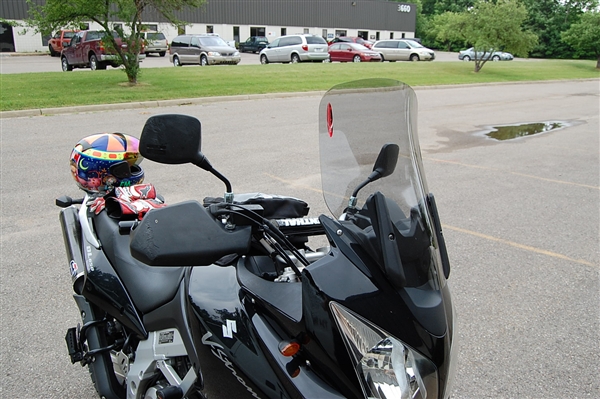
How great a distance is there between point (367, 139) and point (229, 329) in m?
0.93

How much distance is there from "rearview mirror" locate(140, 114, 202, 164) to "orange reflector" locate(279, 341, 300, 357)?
696 millimetres

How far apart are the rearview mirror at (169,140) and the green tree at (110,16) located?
14360 millimetres

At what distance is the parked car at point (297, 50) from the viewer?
31.8m

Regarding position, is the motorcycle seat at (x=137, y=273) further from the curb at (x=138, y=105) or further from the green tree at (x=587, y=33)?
the green tree at (x=587, y=33)

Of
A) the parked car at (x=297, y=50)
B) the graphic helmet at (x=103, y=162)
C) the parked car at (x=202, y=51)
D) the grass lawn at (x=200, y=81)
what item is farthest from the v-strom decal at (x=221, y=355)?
the parked car at (x=297, y=50)

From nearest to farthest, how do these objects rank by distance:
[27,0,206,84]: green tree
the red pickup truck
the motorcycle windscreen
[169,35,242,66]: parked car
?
the motorcycle windscreen → [27,0,206,84]: green tree → the red pickup truck → [169,35,242,66]: parked car

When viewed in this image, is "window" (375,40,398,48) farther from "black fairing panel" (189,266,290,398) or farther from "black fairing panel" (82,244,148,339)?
"black fairing panel" (189,266,290,398)

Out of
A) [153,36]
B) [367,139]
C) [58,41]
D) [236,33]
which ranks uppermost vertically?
[236,33]

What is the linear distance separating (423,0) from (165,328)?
93147mm

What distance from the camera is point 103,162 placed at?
2.91 m

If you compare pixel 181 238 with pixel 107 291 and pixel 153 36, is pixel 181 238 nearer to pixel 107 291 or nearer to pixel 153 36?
pixel 107 291

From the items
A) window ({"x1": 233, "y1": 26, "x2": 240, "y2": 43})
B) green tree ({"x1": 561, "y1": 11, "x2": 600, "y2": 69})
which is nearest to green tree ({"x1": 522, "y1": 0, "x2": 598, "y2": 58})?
green tree ({"x1": 561, "y1": 11, "x2": 600, "y2": 69})

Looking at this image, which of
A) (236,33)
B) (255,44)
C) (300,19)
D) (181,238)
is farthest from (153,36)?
(300,19)

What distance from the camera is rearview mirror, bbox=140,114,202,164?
1.81 m
